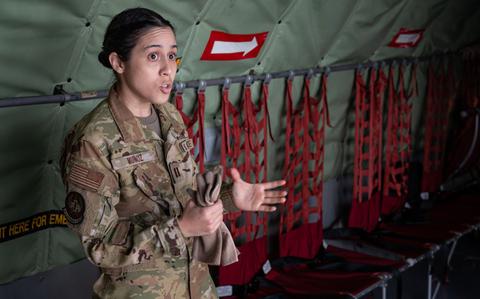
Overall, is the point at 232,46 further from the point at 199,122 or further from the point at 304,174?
the point at 304,174

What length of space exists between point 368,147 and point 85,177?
301 centimetres

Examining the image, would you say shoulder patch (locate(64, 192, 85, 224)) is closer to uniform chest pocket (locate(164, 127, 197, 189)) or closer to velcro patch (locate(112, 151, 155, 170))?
velcro patch (locate(112, 151, 155, 170))

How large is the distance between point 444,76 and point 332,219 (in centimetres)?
164

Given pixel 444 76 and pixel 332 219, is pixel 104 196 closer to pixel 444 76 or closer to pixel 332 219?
pixel 332 219

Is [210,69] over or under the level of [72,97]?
over

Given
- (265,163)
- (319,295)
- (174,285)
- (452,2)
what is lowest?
(319,295)

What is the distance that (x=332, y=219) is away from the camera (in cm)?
420

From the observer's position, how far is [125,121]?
1.58 metres

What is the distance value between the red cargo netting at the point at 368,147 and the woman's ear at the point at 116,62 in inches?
98.1

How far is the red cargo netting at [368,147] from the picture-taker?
12.8 ft

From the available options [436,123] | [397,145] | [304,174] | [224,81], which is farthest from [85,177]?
[436,123]

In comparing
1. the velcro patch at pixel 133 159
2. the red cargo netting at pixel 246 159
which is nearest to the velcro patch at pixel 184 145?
the velcro patch at pixel 133 159

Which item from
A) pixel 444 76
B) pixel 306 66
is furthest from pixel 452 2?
pixel 306 66

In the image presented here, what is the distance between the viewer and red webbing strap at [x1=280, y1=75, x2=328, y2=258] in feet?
11.2
